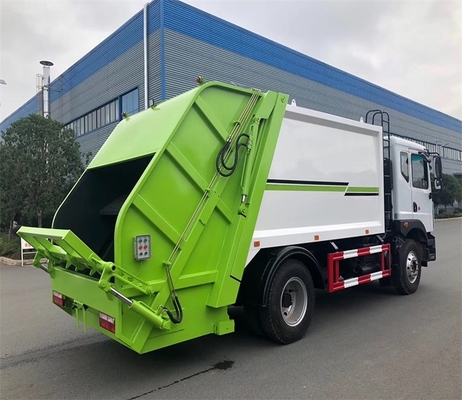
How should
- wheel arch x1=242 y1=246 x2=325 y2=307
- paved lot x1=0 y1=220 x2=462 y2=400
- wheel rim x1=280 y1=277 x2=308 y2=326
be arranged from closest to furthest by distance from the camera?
paved lot x1=0 y1=220 x2=462 y2=400
wheel arch x1=242 y1=246 x2=325 y2=307
wheel rim x1=280 y1=277 x2=308 y2=326

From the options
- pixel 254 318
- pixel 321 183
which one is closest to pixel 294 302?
pixel 254 318

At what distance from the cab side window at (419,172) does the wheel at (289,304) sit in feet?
12.2

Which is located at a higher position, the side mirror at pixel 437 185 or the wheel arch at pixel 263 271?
the side mirror at pixel 437 185

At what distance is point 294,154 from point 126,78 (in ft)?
64.8

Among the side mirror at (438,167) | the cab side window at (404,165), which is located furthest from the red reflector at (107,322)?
the side mirror at (438,167)

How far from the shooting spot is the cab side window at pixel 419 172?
7492 mm

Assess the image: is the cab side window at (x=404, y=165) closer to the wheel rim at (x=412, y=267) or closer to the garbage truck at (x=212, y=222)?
the garbage truck at (x=212, y=222)

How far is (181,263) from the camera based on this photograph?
3840mm

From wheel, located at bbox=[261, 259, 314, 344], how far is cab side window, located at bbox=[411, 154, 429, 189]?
3718mm

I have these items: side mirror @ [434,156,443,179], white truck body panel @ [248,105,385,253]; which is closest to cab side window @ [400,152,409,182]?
side mirror @ [434,156,443,179]

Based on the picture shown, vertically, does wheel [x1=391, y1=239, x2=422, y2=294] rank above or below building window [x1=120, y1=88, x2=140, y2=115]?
below

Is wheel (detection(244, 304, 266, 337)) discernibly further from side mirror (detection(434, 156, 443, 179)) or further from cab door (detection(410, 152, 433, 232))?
side mirror (detection(434, 156, 443, 179))

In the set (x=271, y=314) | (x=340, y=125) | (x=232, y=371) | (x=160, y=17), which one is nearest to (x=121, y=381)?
(x=232, y=371)

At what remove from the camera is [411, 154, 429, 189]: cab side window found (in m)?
7.49
